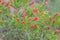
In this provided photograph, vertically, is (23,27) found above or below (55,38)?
above

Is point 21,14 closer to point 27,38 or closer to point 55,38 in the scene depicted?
point 27,38

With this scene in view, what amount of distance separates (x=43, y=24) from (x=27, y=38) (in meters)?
0.44

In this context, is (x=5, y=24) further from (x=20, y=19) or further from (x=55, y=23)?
(x=55, y=23)

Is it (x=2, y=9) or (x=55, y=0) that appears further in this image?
(x=55, y=0)

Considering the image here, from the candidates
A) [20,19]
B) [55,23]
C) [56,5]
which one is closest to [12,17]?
[20,19]

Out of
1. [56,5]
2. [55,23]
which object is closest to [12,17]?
[55,23]

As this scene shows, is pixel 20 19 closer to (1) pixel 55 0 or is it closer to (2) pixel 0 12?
(2) pixel 0 12

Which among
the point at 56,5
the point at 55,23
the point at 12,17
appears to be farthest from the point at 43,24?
the point at 56,5

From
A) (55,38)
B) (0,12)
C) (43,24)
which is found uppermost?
(0,12)

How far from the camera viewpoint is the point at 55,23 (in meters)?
4.82

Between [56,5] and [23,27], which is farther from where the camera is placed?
[56,5]

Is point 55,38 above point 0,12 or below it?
below

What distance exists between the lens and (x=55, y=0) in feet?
21.2

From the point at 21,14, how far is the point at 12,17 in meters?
0.22
